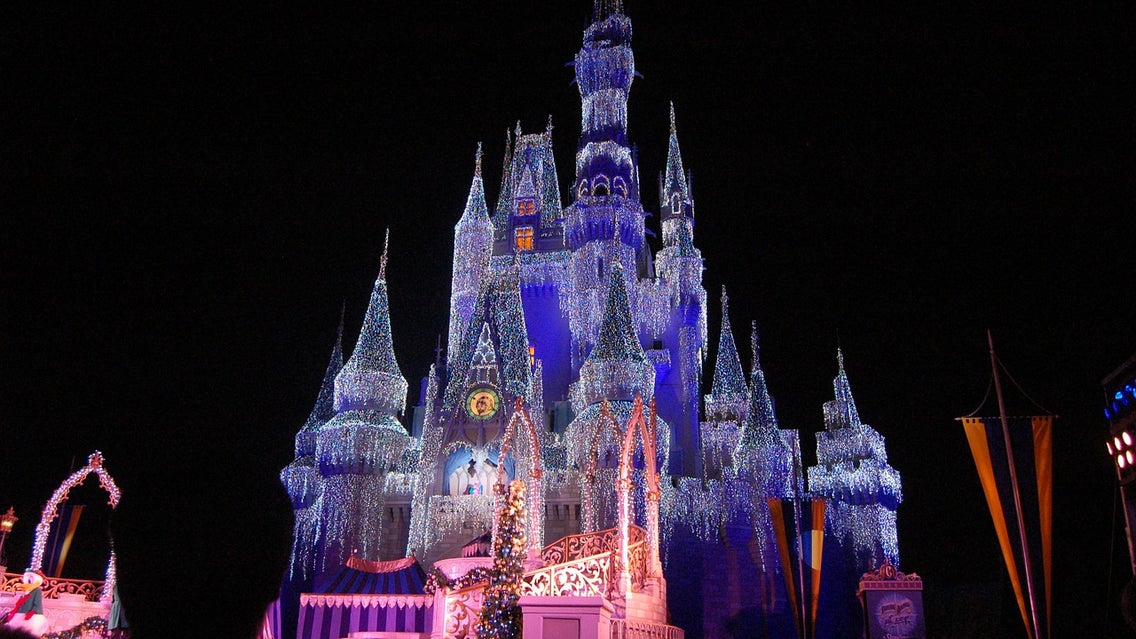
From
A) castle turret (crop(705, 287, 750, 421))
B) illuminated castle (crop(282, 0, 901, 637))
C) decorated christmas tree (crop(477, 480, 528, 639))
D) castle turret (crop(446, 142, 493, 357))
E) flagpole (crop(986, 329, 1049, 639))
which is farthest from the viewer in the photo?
castle turret (crop(446, 142, 493, 357))

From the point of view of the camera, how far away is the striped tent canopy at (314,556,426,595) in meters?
20.0

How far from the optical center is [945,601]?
2848 cm

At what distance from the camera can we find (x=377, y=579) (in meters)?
20.9

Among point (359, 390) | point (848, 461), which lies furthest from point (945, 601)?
point (359, 390)

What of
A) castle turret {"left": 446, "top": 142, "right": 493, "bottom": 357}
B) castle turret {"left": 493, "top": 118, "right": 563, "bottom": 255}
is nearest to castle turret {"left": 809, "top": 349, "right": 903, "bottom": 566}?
castle turret {"left": 493, "top": 118, "right": 563, "bottom": 255}

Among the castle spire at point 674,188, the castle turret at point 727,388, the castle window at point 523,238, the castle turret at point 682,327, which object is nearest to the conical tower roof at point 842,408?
the castle turret at point 727,388

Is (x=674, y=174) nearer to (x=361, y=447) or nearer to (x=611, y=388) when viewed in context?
(x=611, y=388)

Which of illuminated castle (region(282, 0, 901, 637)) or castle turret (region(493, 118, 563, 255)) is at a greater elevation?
castle turret (region(493, 118, 563, 255))

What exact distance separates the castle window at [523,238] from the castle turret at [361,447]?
27.8ft

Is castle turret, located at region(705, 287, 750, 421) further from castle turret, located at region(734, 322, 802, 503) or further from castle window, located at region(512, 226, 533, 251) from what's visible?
castle window, located at region(512, 226, 533, 251)

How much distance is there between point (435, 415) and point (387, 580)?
703 cm

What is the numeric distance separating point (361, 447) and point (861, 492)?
57.5ft

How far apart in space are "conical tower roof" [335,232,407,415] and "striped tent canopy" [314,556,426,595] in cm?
616

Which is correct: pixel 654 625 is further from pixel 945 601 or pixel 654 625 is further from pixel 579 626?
pixel 945 601
